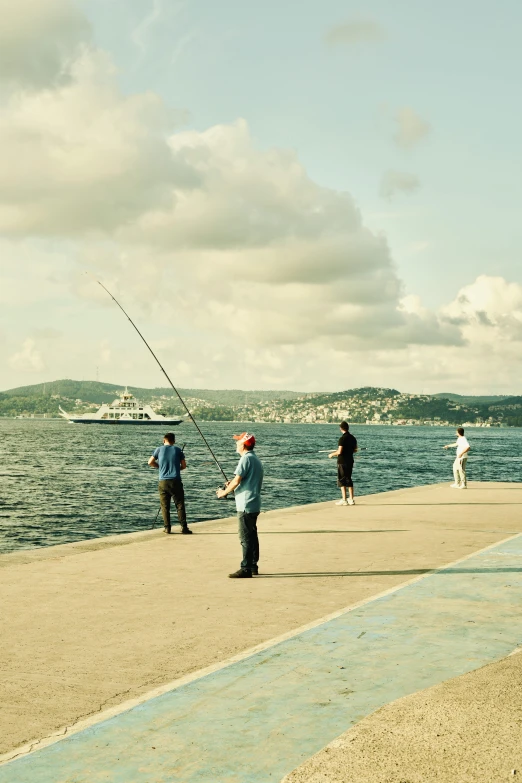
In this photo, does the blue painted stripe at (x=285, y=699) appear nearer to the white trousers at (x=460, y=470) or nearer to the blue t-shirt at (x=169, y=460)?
the blue t-shirt at (x=169, y=460)

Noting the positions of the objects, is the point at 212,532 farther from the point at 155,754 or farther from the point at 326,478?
the point at 326,478

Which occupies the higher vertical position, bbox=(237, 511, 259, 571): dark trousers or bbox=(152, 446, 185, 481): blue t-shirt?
bbox=(152, 446, 185, 481): blue t-shirt

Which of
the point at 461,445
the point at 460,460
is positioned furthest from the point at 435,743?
the point at 460,460

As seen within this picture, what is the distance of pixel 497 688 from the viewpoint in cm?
443

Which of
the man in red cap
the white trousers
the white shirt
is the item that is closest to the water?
the white shirt

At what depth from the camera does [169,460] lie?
12.5 metres

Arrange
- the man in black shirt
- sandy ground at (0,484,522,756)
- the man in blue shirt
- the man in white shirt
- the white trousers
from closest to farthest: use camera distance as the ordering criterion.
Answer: sandy ground at (0,484,522,756) < the man in blue shirt < the man in black shirt < the man in white shirt < the white trousers

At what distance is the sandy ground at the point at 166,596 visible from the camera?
194 inches

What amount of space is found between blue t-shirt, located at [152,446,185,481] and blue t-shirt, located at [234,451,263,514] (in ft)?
11.7

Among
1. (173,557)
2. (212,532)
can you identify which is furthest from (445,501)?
(173,557)

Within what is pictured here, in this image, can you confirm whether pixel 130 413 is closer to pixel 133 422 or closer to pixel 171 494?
pixel 133 422

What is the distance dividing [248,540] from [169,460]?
13.1 feet

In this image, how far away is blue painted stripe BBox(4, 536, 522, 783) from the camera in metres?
3.59

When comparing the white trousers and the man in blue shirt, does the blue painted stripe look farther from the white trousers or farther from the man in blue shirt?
the white trousers
